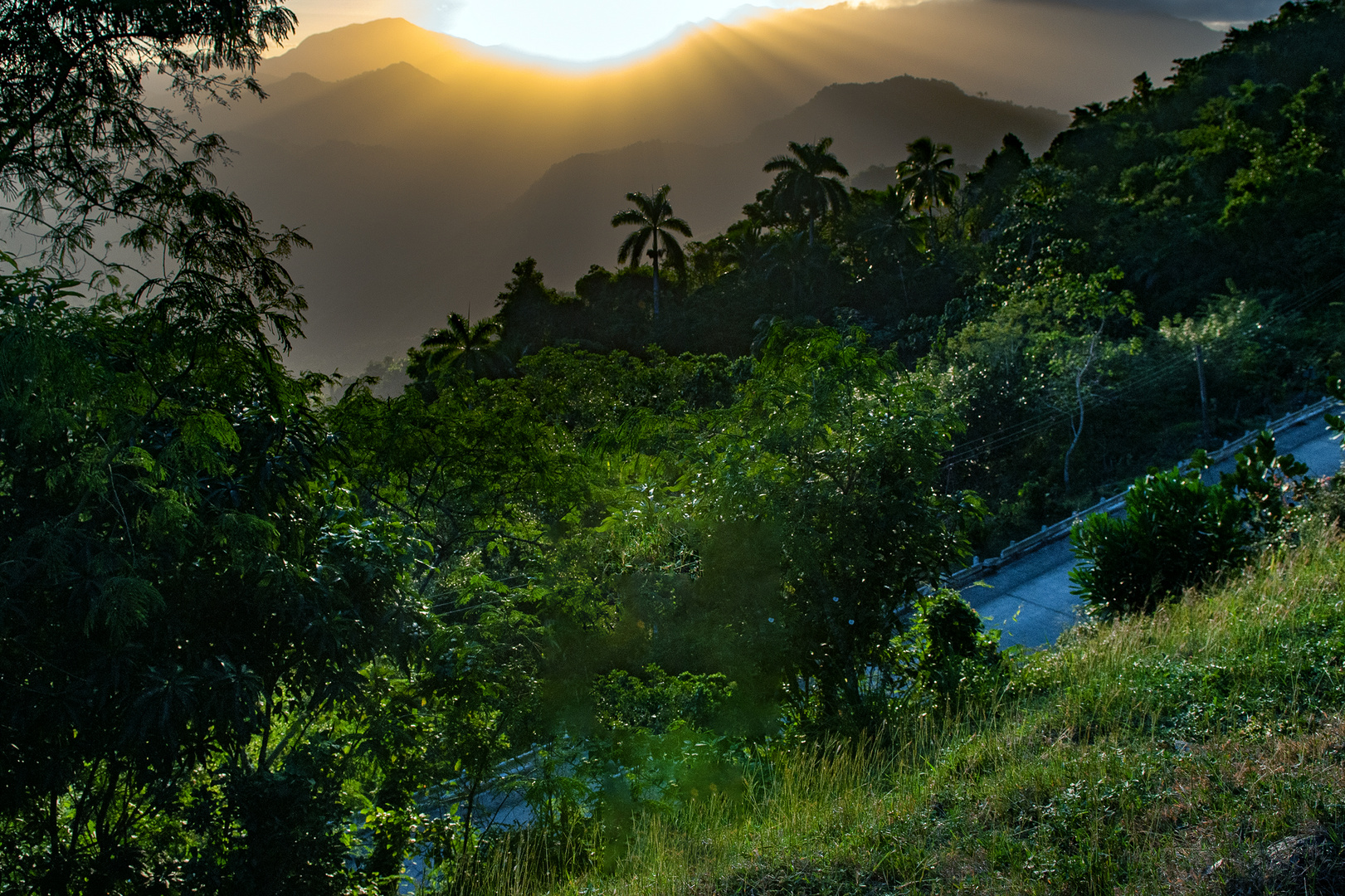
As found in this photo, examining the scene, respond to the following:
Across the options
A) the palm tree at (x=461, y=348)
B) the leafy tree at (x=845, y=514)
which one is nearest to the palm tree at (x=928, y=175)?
the palm tree at (x=461, y=348)

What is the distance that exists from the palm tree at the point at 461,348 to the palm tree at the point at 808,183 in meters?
17.6

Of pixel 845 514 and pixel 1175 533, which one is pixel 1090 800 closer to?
pixel 845 514

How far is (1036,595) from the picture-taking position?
12094mm

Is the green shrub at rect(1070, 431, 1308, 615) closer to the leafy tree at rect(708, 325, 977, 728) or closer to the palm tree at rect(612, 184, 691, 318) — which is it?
the leafy tree at rect(708, 325, 977, 728)

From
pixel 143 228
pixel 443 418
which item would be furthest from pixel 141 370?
pixel 443 418

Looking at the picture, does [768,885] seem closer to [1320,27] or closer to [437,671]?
[437,671]

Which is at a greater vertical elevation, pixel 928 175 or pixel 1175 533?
pixel 928 175

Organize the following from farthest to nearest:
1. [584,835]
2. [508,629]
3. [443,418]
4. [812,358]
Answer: [443,418], [812,358], [508,629], [584,835]

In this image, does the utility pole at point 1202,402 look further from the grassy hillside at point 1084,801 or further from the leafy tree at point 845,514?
the grassy hillside at point 1084,801

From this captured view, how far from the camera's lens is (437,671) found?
16.9 ft

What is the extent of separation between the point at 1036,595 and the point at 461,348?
30.7 meters

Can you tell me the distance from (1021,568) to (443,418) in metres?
9.38

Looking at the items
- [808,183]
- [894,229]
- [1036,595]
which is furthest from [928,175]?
[1036,595]

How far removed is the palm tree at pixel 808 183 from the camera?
44.1 metres
